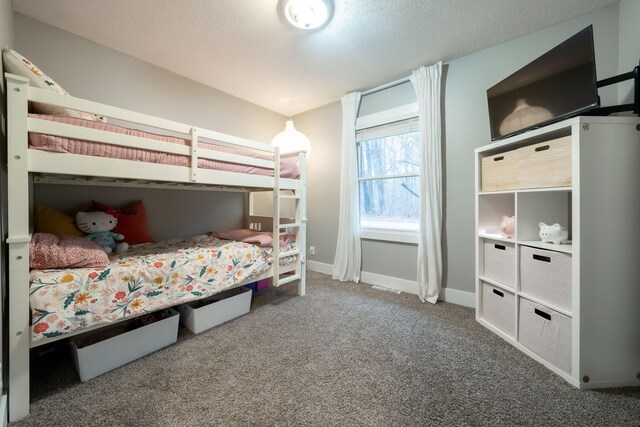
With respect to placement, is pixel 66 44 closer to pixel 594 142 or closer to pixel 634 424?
pixel 594 142

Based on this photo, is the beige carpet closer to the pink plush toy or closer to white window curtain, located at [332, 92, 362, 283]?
the pink plush toy

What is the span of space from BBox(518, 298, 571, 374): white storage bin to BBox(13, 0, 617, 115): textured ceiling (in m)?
1.96

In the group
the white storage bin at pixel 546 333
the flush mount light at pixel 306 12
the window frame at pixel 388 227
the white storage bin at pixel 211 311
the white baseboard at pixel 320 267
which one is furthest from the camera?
the white baseboard at pixel 320 267

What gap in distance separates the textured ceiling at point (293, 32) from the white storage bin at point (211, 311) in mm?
2052

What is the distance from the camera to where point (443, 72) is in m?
2.29

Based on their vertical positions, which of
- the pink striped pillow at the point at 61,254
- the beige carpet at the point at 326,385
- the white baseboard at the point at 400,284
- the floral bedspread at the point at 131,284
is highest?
the pink striped pillow at the point at 61,254

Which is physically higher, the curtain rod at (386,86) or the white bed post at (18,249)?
the curtain rod at (386,86)

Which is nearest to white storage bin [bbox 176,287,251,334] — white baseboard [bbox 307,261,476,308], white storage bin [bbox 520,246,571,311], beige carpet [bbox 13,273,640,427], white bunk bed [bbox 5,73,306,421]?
beige carpet [bbox 13,273,640,427]

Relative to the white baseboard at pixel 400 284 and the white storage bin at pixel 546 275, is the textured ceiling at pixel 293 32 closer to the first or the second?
the white storage bin at pixel 546 275

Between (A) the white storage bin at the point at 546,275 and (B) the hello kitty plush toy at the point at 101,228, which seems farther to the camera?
(B) the hello kitty plush toy at the point at 101,228

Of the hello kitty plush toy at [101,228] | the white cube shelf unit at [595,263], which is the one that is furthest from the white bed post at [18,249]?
the white cube shelf unit at [595,263]

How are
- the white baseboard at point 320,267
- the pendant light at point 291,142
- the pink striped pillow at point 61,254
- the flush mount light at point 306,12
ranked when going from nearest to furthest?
the pink striped pillow at point 61,254
the flush mount light at point 306,12
the pendant light at point 291,142
the white baseboard at point 320,267

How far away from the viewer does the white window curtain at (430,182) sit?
225cm

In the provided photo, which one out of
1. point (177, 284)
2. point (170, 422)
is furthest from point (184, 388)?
point (177, 284)
